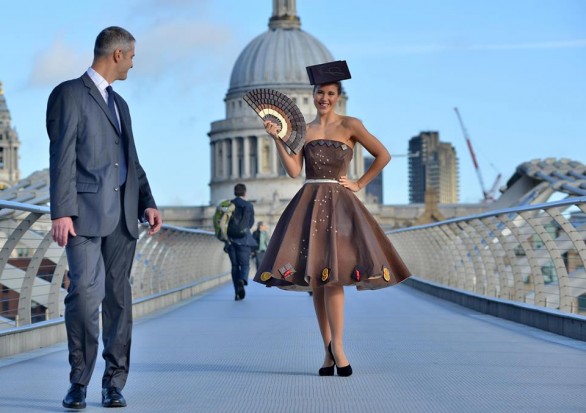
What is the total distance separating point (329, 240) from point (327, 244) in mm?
28

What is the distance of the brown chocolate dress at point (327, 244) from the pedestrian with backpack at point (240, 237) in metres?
11.0

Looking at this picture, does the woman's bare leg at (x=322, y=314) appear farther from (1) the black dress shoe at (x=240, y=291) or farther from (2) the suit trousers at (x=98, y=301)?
(1) the black dress shoe at (x=240, y=291)

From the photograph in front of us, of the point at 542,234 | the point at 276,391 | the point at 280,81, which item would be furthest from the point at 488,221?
the point at 280,81

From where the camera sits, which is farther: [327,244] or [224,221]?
[224,221]

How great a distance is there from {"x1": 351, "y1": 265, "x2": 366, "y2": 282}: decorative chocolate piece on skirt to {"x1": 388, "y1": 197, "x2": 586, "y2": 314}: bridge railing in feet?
9.12

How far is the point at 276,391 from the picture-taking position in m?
7.72

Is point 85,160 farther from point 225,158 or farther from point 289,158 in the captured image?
point 225,158

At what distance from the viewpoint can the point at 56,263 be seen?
14.6 metres

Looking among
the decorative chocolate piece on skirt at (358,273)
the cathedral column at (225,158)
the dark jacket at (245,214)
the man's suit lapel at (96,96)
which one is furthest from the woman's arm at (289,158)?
the cathedral column at (225,158)

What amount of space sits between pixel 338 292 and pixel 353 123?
1155 mm

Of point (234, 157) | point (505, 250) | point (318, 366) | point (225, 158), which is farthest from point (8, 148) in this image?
point (318, 366)

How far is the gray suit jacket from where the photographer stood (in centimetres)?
703

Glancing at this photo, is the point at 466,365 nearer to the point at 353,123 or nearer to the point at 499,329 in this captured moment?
the point at 353,123

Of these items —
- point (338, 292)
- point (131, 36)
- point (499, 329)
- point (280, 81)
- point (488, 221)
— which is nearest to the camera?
point (131, 36)
